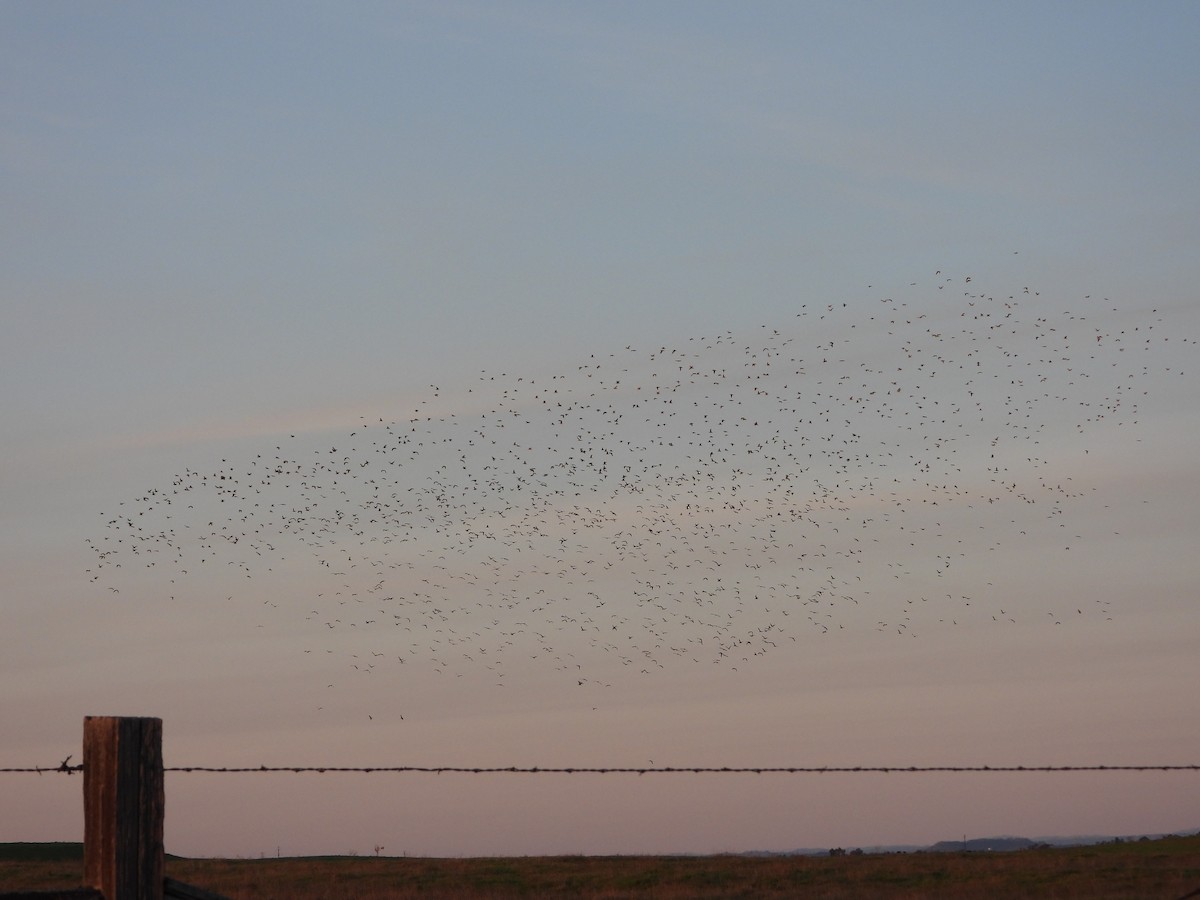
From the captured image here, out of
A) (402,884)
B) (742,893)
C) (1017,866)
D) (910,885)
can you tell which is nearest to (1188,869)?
(1017,866)

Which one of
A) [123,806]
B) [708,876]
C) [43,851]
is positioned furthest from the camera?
[43,851]

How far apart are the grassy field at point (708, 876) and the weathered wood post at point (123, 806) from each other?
20075 mm

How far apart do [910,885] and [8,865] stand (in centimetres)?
2418

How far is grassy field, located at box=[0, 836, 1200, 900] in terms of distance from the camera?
28.9 metres

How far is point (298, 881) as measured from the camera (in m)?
33.8

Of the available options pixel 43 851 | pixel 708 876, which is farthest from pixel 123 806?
pixel 43 851

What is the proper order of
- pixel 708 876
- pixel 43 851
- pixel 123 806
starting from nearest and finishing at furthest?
pixel 123 806, pixel 708 876, pixel 43 851

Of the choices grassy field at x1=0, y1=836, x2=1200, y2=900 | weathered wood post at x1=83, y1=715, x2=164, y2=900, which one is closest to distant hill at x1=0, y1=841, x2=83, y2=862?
grassy field at x1=0, y1=836, x2=1200, y2=900

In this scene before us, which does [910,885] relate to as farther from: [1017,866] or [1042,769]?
[1042,769]

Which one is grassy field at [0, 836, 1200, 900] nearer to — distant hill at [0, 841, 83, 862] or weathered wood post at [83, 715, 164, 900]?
distant hill at [0, 841, 83, 862]

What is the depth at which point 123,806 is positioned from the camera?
698 cm

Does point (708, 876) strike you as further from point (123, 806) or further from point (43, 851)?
point (123, 806)

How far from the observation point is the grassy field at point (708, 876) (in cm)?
2886

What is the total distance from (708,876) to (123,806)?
29522 millimetres
